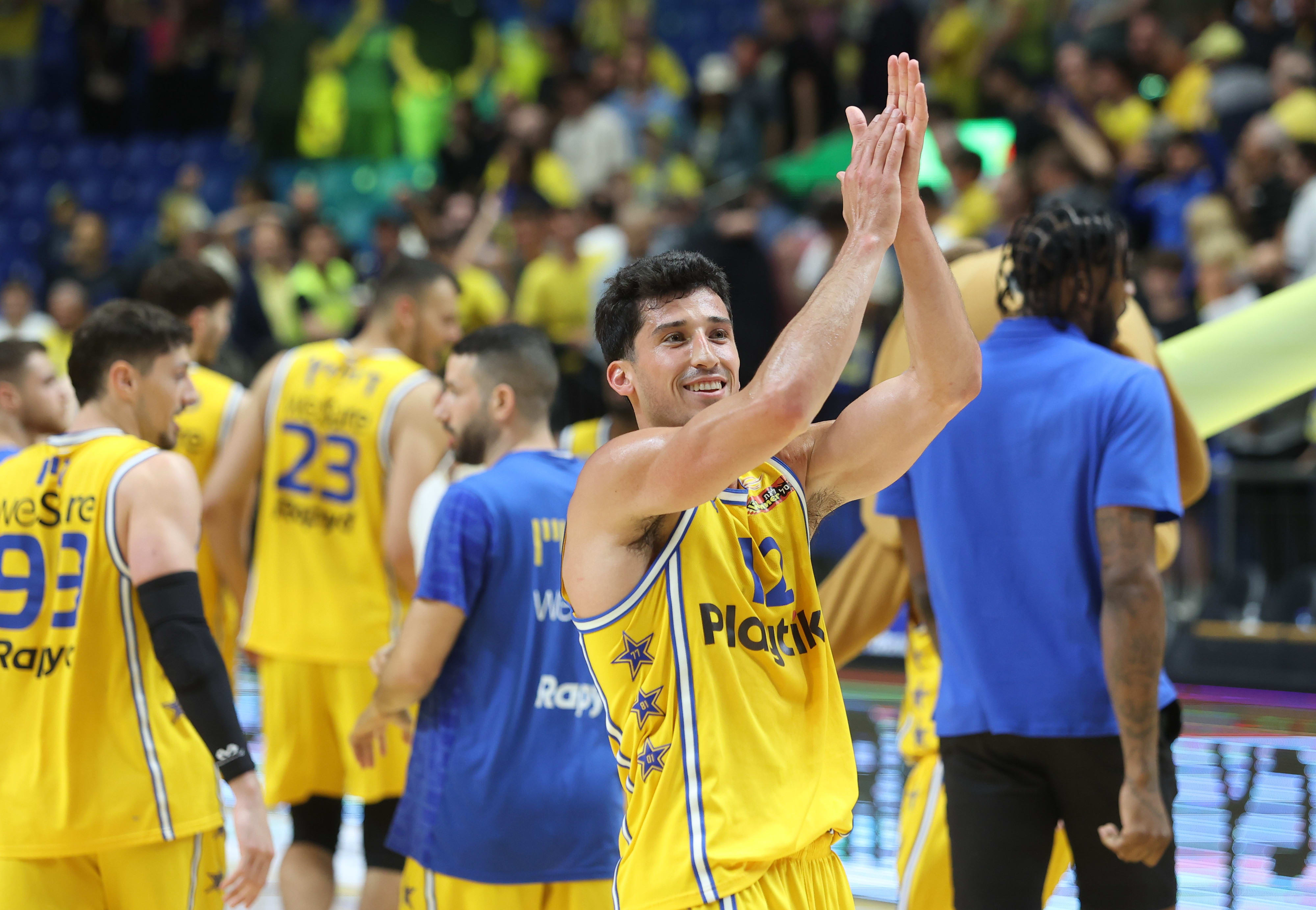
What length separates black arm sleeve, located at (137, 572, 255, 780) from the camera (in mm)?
3264

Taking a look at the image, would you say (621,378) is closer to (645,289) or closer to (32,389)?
(645,289)

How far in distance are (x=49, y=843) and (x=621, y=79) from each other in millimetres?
11594

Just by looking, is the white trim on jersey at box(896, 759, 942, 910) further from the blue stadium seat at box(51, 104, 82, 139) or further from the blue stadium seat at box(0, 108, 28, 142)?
the blue stadium seat at box(0, 108, 28, 142)

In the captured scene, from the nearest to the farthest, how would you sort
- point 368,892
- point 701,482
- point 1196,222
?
point 701,482, point 368,892, point 1196,222

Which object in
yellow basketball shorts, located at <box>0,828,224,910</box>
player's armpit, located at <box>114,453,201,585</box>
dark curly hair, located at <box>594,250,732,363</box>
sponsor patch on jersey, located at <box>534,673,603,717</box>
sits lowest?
yellow basketball shorts, located at <box>0,828,224,910</box>

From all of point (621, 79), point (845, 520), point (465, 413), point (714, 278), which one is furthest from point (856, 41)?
point (714, 278)

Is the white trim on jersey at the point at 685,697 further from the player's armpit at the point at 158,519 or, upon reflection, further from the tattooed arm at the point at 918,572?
the tattooed arm at the point at 918,572

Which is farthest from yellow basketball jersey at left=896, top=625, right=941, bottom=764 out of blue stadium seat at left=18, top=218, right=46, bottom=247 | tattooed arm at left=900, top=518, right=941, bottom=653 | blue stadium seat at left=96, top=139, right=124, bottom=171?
blue stadium seat at left=96, top=139, right=124, bottom=171

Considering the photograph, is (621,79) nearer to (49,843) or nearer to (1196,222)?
(1196,222)

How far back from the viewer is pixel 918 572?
399cm

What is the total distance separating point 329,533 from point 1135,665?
304 cm

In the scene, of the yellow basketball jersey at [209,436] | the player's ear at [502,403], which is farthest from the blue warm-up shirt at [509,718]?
the yellow basketball jersey at [209,436]

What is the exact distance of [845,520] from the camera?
31.2 ft

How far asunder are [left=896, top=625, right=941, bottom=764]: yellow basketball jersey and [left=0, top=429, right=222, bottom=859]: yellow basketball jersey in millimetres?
1906
